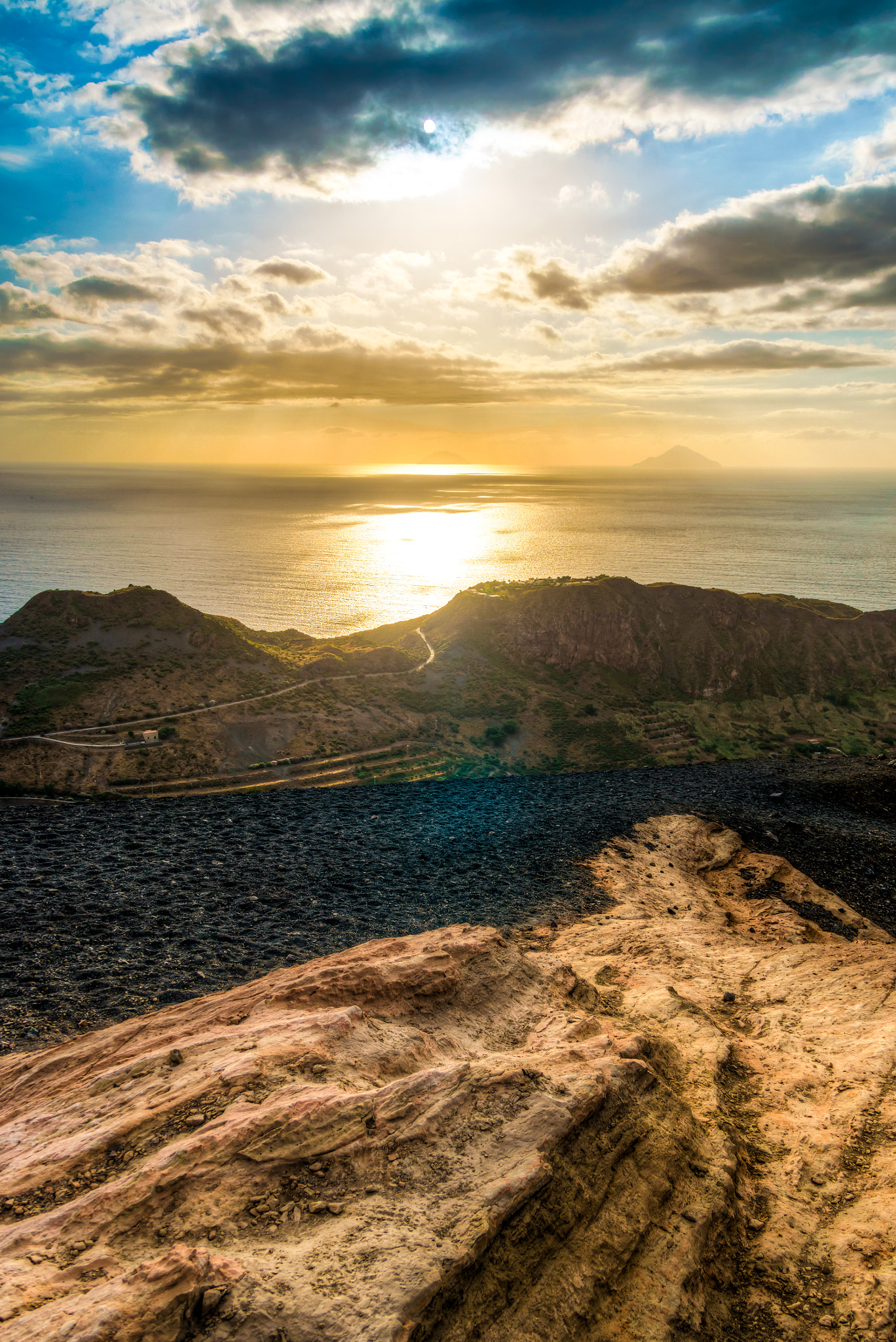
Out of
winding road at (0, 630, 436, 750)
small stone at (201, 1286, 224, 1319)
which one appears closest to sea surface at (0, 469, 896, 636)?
winding road at (0, 630, 436, 750)

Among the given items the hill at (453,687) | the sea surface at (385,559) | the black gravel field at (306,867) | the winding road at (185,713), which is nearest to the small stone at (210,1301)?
the black gravel field at (306,867)

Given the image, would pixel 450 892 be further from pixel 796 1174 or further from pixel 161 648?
pixel 161 648

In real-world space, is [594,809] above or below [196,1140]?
below

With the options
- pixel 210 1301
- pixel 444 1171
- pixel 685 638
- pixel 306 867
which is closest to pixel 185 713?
pixel 306 867

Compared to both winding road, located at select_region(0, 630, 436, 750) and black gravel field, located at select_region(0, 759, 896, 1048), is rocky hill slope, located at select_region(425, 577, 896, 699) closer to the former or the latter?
winding road, located at select_region(0, 630, 436, 750)

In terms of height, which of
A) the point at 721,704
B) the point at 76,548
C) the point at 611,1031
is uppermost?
the point at 76,548

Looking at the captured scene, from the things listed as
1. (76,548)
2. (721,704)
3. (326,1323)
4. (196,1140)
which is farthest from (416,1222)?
(76,548)

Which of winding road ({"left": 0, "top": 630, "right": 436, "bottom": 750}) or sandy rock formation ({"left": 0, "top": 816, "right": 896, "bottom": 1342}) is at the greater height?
sandy rock formation ({"left": 0, "top": 816, "right": 896, "bottom": 1342})
